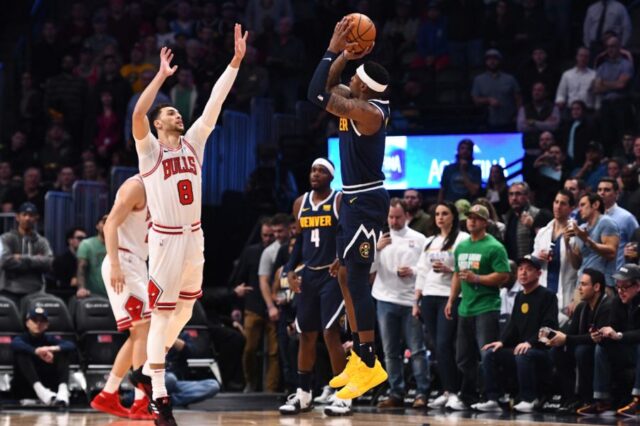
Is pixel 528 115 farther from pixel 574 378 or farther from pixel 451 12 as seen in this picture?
pixel 574 378

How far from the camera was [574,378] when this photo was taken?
1315cm

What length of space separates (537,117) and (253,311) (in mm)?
4834

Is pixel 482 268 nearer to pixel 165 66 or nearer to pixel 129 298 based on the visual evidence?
pixel 129 298

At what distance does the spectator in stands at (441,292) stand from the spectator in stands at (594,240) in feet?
4.06

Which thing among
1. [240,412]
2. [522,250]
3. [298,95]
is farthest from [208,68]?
[240,412]

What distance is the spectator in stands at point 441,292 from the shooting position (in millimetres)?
13617

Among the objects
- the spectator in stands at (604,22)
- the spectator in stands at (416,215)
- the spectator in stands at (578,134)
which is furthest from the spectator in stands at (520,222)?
the spectator in stands at (604,22)

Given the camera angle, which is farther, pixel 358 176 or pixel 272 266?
pixel 272 266

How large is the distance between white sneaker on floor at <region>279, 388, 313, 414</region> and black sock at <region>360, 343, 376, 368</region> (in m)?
2.20

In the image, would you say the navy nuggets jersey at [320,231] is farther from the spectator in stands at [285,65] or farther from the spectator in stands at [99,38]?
the spectator in stands at [99,38]

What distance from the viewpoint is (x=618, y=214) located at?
13414mm

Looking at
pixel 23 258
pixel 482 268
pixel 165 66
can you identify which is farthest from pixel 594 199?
pixel 23 258

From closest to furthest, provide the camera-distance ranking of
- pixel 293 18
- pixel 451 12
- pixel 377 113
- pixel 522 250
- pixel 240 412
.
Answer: pixel 377 113
pixel 240 412
pixel 522 250
pixel 451 12
pixel 293 18

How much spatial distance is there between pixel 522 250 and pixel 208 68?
7719mm
